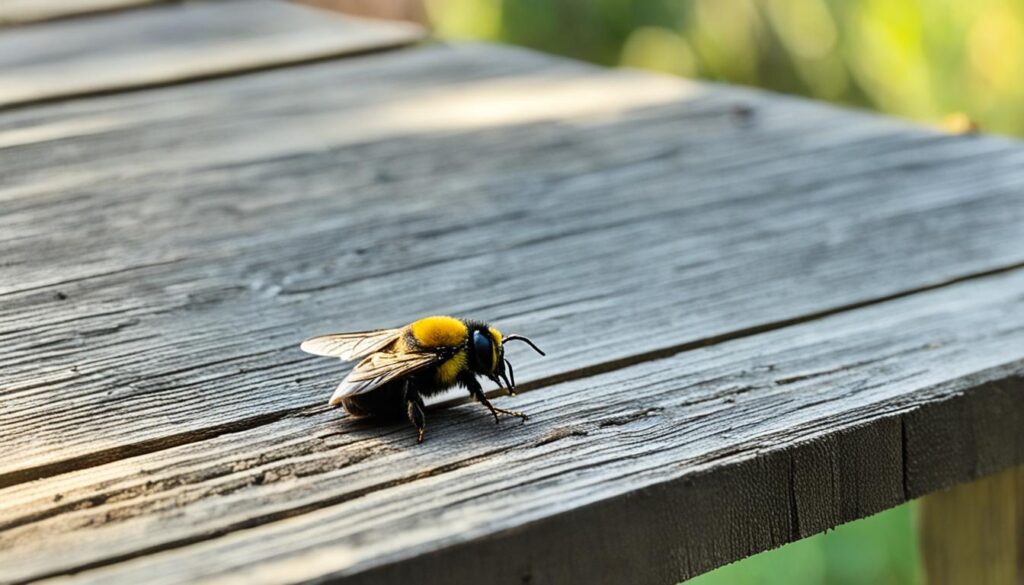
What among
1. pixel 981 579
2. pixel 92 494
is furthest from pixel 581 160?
pixel 92 494

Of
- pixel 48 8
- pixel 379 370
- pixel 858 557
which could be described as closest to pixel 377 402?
pixel 379 370

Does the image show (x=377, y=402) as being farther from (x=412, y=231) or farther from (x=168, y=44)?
(x=168, y=44)

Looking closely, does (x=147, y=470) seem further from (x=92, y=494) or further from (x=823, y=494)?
(x=823, y=494)

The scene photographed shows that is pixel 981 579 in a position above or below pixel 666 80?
below

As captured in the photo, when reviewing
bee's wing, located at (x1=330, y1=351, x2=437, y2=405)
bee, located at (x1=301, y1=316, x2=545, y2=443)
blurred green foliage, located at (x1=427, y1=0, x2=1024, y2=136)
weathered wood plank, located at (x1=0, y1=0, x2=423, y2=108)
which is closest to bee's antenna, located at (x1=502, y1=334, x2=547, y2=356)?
bee, located at (x1=301, y1=316, x2=545, y2=443)

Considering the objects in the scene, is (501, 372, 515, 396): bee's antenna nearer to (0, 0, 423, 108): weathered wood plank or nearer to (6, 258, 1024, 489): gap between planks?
(6, 258, 1024, 489): gap between planks
